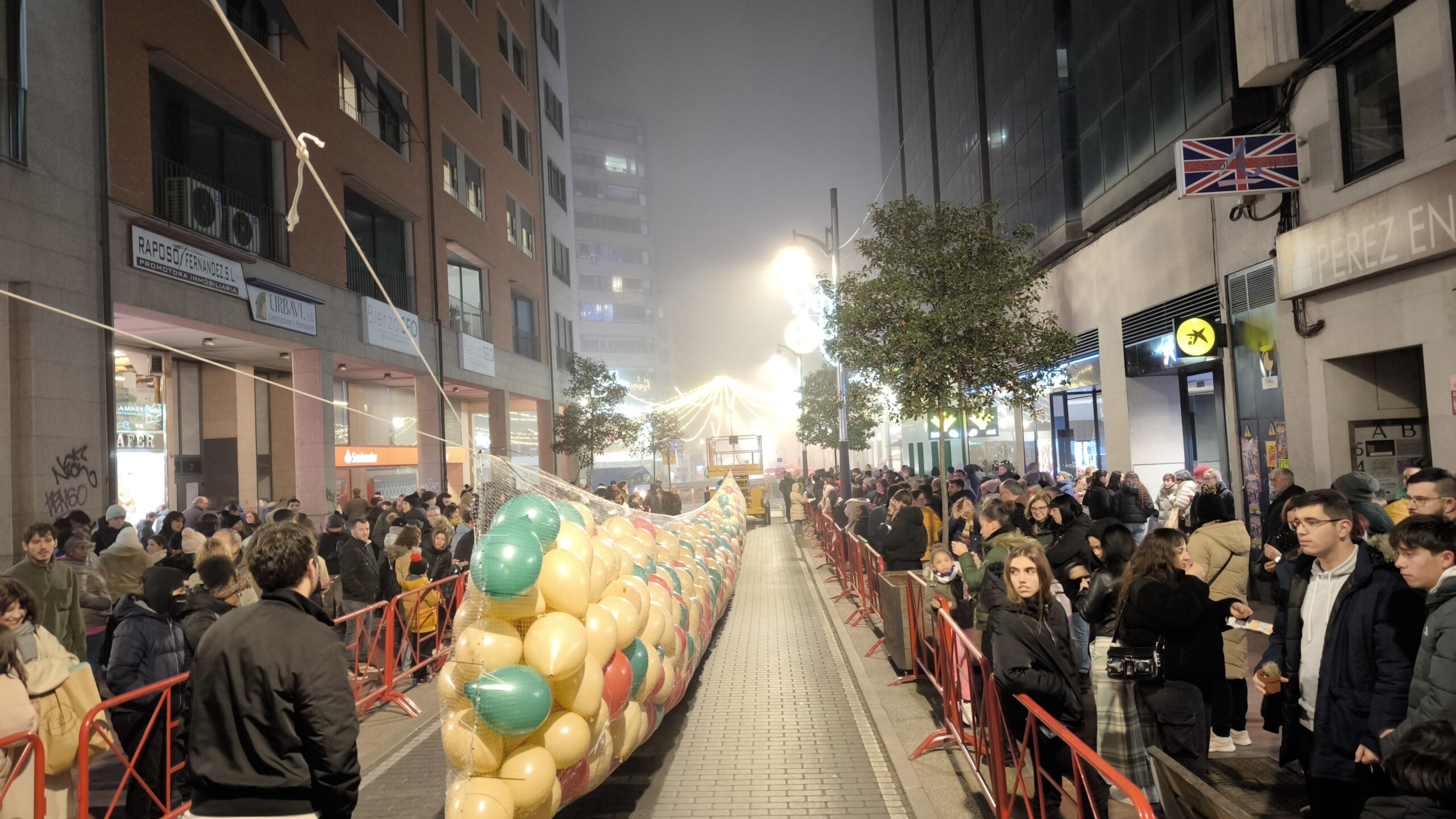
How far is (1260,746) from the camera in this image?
6.07m

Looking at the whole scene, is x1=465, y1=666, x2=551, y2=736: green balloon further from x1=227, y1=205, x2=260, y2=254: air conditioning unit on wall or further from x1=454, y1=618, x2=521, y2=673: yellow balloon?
x1=227, y1=205, x2=260, y2=254: air conditioning unit on wall

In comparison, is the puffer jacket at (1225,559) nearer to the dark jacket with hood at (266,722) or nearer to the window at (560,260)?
the dark jacket with hood at (266,722)

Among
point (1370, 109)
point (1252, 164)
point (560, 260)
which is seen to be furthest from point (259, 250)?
point (560, 260)

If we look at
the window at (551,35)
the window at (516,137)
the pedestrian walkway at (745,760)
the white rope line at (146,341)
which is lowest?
the pedestrian walkway at (745,760)

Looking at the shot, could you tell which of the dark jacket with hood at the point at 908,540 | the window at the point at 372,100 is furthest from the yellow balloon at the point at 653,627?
the window at the point at 372,100

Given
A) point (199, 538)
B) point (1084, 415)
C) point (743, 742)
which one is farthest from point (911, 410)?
point (1084, 415)

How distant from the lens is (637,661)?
515 cm

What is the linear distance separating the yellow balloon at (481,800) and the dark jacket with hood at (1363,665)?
12.2 feet

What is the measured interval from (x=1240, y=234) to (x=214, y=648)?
15.1m

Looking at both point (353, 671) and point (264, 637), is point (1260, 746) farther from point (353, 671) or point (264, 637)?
point (353, 671)

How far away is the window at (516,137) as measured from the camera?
1293 inches

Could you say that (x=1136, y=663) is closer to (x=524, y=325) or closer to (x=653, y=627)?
(x=653, y=627)

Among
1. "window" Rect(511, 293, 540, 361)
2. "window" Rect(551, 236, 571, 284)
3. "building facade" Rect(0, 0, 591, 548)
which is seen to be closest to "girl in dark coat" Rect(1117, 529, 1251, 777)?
"building facade" Rect(0, 0, 591, 548)

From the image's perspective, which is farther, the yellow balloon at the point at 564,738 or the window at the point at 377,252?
the window at the point at 377,252
